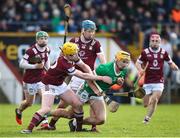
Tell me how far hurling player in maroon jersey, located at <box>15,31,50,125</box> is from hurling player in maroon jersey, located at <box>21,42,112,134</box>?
2178 mm

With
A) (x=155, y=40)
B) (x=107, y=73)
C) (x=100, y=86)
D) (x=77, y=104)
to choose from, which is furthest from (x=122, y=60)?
(x=155, y=40)

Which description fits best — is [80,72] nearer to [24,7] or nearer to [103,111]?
[103,111]

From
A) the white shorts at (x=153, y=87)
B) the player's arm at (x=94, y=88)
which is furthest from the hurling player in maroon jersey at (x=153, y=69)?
the player's arm at (x=94, y=88)

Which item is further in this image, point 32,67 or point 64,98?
point 32,67

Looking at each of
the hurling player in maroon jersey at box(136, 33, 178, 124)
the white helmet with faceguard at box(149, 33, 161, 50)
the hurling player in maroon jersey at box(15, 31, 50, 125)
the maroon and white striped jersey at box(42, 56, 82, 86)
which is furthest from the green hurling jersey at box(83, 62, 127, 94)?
the hurling player in maroon jersey at box(136, 33, 178, 124)

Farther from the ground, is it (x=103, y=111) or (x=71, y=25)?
(x=71, y=25)

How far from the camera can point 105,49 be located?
99.3ft

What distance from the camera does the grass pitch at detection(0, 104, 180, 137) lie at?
15884 millimetres

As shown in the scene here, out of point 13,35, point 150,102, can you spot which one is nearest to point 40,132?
point 150,102

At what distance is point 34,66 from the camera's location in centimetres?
1856

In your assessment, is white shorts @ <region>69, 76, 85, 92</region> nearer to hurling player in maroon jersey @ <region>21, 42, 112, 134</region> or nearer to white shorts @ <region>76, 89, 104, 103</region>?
white shorts @ <region>76, 89, 104, 103</region>

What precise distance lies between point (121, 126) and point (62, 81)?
2.88 meters

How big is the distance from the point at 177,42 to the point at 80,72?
641 inches

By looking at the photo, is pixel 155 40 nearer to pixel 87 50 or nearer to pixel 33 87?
pixel 87 50
